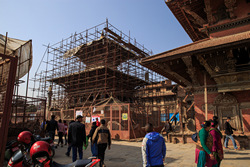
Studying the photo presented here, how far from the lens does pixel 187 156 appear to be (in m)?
7.88

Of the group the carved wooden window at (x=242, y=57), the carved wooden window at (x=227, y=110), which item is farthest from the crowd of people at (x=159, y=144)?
the carved wooden window at (x=227, y=110)

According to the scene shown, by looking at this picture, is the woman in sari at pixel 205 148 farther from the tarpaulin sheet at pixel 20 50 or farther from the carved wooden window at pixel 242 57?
the tarpaulin sheet at pixel 20 50

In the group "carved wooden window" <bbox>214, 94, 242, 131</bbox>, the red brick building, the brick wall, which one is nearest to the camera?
the red brick building

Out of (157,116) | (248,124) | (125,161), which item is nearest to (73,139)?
(125,161)

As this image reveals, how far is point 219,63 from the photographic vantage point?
8.97 meters

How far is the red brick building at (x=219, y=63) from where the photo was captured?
337 inches

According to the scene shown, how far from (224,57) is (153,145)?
276 inches

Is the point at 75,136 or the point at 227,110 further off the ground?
the point at 227,110

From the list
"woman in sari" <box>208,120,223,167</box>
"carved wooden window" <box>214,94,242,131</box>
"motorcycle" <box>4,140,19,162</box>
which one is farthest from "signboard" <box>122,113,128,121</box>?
"woman in sari" <box>208,120,223,167</box>

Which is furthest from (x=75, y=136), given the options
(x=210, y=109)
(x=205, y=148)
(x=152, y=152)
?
(x=210, y=109)

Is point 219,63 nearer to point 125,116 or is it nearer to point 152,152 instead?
point 152,152

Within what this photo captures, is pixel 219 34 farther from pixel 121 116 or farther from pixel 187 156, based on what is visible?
pixel 121 116

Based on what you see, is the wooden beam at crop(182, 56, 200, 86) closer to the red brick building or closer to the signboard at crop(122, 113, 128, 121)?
the red brick building

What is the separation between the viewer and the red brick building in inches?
337
